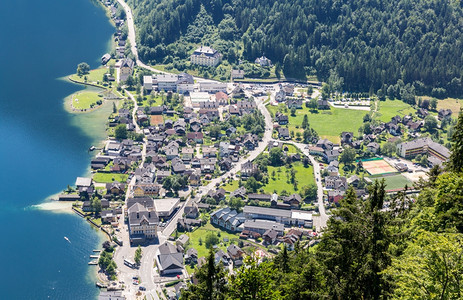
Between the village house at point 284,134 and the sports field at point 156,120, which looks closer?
the village house at point 284,134

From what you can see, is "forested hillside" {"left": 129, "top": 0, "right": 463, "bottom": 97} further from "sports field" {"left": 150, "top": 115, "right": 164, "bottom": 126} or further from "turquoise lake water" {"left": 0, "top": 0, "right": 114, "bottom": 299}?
"sports field" {"left": 150, "top": 115, "right": 164, "bottom": 126}

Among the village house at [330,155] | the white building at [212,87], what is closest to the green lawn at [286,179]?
the village house at [330,155]

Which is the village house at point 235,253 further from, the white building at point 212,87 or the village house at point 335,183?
the white building at point 212,87

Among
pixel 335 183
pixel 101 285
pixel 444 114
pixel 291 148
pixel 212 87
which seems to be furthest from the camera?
pixel 212 87

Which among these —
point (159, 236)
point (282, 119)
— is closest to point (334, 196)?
point (159, 236)

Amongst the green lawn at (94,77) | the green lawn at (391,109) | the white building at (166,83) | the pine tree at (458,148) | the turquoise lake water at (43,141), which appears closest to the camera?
the pine tree at (458,148)

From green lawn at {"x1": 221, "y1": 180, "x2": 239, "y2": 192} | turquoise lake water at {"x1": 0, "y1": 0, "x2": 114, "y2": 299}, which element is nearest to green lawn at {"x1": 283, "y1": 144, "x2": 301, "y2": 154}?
green lawn at {"x1": 221, "y1": 180, "x2": 239, "y2": 192}

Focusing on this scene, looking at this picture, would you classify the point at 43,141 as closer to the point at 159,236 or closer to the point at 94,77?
the point at 94,77
